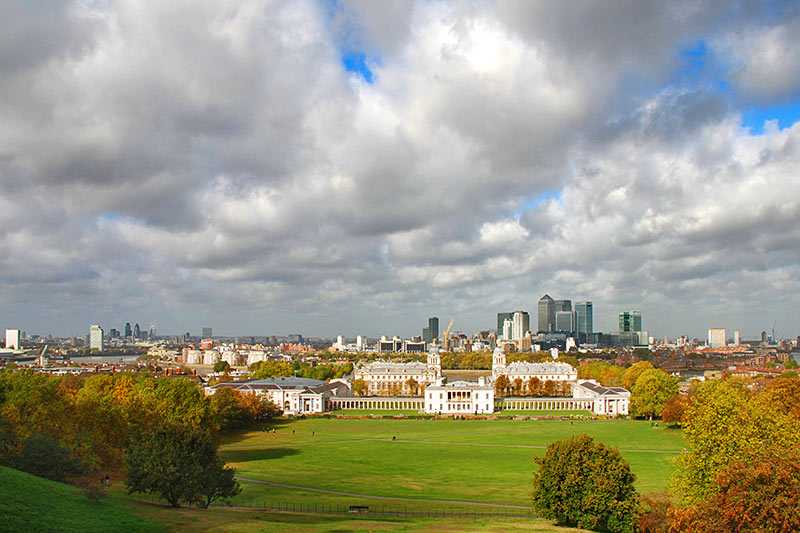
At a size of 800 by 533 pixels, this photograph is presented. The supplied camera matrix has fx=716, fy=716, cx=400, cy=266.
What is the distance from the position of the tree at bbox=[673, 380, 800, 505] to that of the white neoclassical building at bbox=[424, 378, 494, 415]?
82.1 m

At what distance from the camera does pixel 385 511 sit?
39688mm

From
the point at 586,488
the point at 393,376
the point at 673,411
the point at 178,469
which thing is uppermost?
the point at 178,469

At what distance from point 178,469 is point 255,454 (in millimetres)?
29144

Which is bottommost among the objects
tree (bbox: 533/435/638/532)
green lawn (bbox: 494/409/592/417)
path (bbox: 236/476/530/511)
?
green lawn (bbox: 494/409/592/417)

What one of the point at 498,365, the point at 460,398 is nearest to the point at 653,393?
the point at 460,398

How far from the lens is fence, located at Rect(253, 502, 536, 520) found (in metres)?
38.6

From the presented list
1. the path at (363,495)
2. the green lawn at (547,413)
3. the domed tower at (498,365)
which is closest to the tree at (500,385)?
the domed tower at (498,365)

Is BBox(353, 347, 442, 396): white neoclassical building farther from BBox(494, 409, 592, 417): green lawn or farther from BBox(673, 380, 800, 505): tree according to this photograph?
BBox(673, 380, 800, 505): tree

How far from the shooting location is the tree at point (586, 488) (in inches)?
1361

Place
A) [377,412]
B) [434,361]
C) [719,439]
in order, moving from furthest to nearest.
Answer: [434,361] < [377,412] < [719,439]

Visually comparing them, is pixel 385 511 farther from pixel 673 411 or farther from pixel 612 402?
pixel 612 402

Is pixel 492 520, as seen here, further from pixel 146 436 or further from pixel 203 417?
pixel 203 417

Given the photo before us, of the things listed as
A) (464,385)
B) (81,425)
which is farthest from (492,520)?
(464,385)

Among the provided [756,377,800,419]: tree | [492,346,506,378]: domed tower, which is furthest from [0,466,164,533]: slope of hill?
[492,346,506,378]: domed tower
